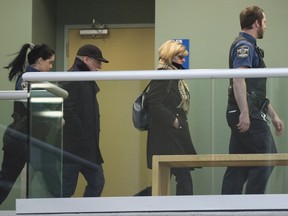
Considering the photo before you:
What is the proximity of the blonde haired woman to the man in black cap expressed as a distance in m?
0.40

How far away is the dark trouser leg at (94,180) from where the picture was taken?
5.39 meters

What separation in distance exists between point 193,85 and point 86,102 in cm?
79

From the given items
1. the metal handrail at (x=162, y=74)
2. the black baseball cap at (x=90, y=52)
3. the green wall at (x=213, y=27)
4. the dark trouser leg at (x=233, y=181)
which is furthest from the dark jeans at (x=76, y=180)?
the green wall at (x=213, y=27)

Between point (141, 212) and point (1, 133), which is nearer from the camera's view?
point (141, 212)

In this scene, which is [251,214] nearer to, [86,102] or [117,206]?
[117,206]

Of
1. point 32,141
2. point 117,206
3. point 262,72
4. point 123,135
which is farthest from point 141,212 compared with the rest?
point 262,72

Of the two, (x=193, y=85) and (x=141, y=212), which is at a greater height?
(x=193, y=85)

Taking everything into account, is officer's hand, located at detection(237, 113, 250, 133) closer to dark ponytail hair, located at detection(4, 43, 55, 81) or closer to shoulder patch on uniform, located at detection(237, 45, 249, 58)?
shoulder patch on uniform, located at detection(237, 45, 249, 58)

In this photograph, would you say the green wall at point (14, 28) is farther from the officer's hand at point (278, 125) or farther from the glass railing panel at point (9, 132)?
the officer's hand at point (278, 125)

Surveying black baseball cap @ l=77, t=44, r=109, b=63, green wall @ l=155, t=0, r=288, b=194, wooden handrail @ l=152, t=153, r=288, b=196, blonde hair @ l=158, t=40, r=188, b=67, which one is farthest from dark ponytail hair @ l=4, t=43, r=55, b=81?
green wall @ l=155, t=0, r=288, b=194

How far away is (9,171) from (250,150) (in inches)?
77.6

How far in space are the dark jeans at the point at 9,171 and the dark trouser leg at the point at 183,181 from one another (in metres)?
1.33

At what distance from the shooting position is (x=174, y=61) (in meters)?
5.82

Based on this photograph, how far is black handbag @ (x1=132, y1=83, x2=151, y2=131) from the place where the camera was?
534 centimetres
